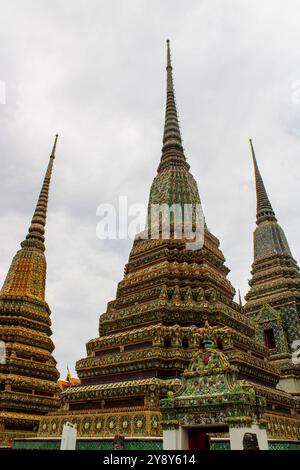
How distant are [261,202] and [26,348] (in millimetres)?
21213

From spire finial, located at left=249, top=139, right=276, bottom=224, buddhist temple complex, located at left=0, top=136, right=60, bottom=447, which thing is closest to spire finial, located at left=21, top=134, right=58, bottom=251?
buddhist temple complex, located at left=0, top=136, right=60, bottom=447

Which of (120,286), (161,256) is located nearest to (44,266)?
(120,286)

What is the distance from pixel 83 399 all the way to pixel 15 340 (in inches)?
313

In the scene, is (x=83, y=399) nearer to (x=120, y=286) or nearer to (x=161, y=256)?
(x=120, y=286)

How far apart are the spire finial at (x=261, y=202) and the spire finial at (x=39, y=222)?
16473 millimetres

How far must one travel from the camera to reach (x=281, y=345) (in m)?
22.1

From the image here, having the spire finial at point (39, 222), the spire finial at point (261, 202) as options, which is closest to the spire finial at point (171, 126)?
the spire finial at point (39, 222)

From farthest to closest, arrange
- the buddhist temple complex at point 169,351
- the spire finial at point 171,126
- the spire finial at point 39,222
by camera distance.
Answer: the spire finial at point 39,222, the spire finial at point 171,126, the buddhist temple complex at point 169,351

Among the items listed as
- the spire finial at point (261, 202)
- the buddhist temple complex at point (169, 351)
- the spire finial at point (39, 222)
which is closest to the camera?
the buddhist temple complex at point (169, 351)

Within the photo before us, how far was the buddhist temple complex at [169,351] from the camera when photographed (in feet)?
25.5

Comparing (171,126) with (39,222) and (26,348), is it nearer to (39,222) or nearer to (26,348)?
(39,222)

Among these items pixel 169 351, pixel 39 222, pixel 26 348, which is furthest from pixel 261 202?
pixel 169 351

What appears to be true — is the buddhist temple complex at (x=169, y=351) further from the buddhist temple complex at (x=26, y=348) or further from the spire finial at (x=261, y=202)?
the spire finial at (x=261, y=202)

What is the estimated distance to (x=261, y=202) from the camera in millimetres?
31016
